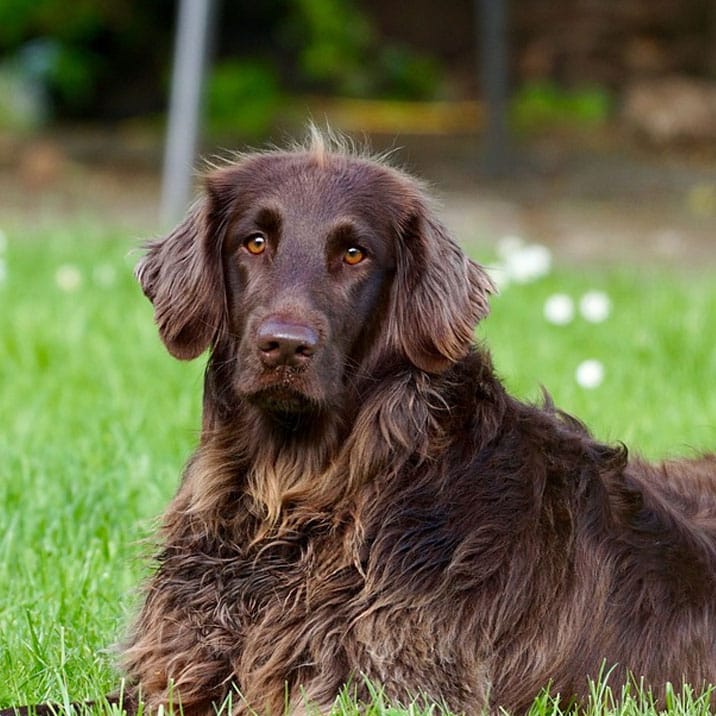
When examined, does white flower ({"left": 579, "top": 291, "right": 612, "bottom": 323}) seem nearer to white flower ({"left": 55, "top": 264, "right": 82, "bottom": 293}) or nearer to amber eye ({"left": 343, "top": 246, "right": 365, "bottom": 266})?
white flower ({"left": 55, "top": 264, "right": 82, "bottom": 293})

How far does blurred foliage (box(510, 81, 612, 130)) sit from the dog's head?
13236 millimetres

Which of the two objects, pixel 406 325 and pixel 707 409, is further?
pixel 707 409

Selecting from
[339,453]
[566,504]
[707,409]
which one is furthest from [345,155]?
[707,409]

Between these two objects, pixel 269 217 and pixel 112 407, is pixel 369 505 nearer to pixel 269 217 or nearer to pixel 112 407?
pixel 269 217

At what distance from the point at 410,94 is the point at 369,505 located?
14.4 metres

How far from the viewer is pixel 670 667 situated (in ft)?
11.8

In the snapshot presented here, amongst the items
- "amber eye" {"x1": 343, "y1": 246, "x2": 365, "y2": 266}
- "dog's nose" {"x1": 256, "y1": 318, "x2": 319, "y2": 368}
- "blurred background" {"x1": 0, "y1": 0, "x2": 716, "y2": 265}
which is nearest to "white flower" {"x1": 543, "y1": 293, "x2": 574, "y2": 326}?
"amber eye" {"x1": 343, "y1": 246, "x2": 365, "y2": 266}

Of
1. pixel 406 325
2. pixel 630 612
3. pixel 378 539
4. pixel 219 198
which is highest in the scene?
pixel 219 198

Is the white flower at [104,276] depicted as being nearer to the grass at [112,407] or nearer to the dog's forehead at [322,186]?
the grass at [112,407]

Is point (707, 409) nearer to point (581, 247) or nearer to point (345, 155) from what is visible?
point (345, 155)

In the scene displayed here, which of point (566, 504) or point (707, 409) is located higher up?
point (566, 504)

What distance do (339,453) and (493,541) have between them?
439 millimetres

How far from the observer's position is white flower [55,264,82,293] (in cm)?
843

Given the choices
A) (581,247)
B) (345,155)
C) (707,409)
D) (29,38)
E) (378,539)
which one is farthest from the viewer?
(29,38)
